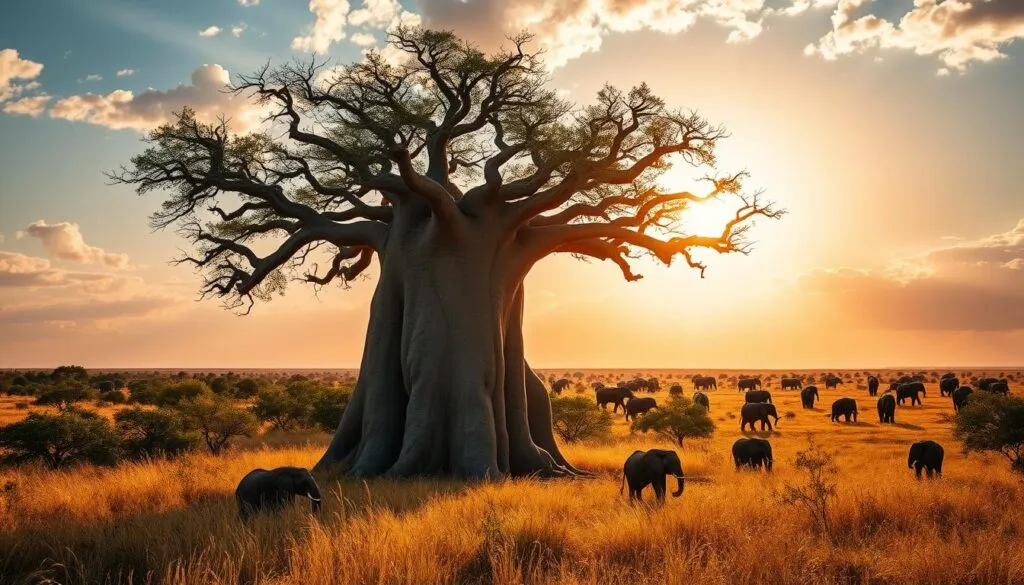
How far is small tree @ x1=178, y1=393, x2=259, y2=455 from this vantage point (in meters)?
22.8

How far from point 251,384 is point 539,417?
3618 cm

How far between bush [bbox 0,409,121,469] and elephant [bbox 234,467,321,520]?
33.8 feet

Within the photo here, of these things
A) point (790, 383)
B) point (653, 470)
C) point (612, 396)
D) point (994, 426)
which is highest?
point (653, 470)

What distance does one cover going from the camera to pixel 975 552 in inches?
278

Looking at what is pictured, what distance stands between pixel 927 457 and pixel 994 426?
217 inches

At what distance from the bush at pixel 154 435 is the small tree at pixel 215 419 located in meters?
2.52

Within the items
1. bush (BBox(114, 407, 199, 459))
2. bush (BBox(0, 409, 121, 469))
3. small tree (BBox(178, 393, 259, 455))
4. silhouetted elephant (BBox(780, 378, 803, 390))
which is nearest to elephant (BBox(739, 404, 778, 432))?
small tree (BBox(178, 393, 259, 455))

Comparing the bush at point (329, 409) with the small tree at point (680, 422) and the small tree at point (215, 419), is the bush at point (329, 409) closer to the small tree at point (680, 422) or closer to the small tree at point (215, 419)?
the small tree at point (215, 419)

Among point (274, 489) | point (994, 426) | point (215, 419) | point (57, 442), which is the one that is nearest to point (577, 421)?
point (215, 419)

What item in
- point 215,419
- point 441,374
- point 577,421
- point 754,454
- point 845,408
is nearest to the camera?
point 441,374

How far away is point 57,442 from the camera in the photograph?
17.4 metres

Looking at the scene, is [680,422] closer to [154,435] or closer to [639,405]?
[639,405]

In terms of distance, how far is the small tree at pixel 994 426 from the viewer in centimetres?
1856

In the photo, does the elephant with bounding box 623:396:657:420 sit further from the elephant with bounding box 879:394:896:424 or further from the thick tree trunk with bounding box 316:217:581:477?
the thick tree trunk with bounding box 316:217:581:477
